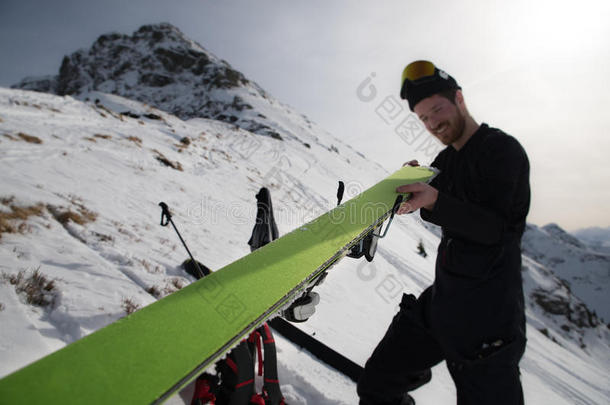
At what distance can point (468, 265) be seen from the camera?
Answer: 142 centimetres

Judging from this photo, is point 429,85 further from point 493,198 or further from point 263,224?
point 263,224

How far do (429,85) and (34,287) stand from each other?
3.70 m

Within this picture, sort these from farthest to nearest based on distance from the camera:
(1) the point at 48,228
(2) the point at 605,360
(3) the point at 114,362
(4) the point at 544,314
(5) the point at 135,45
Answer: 1. (5) the point at 135,45
2. (4) the point at 544,314
3. (2) the point at 605,360
4. (1) the point at 48,228
5. (3) the point at 114,362

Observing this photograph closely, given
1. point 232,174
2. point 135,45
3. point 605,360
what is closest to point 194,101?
point 135,45

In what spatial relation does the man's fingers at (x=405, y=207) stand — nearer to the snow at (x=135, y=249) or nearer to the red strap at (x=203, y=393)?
the red strap at (x=203, y=393)

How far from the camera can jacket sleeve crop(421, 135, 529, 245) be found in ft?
4.24

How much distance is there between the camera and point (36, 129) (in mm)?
8461

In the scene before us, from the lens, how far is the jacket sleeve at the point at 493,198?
1.29m

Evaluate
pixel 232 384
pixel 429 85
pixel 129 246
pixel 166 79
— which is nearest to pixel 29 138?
pixel 129 246

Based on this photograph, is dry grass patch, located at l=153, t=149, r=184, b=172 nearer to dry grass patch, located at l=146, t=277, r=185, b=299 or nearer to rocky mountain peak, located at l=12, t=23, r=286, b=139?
dry grass patch, located at l=146, t=277, r=185, b=299

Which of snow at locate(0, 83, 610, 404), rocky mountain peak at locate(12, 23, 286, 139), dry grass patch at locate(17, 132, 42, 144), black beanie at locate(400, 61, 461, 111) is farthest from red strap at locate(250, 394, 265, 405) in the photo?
rocky mountain peak at locate(12, 23, 286, 139)

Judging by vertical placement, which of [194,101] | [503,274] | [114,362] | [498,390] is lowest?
[194,101]

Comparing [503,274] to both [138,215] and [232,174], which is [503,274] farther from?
[232,174]

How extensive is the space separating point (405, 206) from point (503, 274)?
2.05 feet
